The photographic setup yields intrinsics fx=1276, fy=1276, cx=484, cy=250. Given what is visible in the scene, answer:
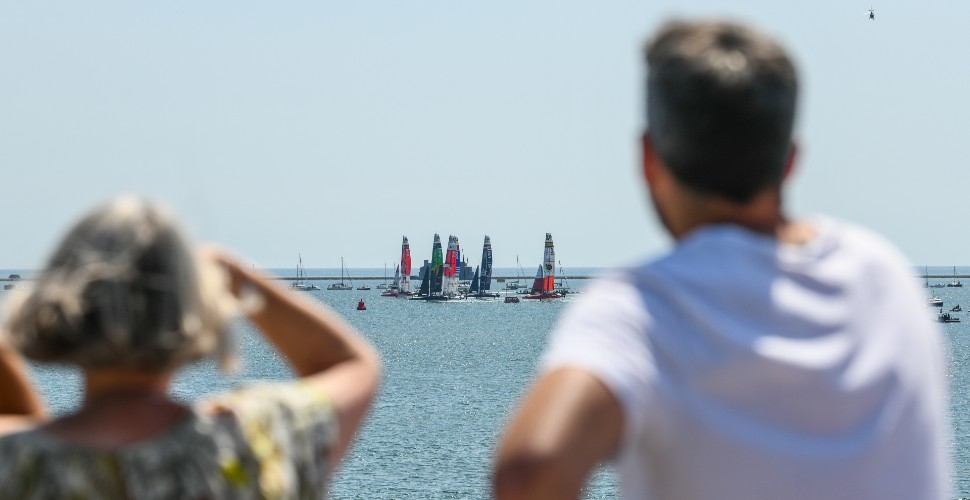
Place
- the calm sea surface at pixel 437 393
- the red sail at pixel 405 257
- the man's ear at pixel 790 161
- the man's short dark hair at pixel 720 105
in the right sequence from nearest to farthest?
1. the man's short dark hair at pixel 720 105
2. the man's ear at pixel 790 161
3. the calm sea surface at pixel 437 393
4. the red sail at pixel 405 257

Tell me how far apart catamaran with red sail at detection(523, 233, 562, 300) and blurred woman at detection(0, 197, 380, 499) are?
359ft

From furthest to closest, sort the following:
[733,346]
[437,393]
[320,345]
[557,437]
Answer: [437,393], [320,345], [733,346], [557,437]

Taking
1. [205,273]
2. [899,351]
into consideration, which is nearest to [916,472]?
[899,351]

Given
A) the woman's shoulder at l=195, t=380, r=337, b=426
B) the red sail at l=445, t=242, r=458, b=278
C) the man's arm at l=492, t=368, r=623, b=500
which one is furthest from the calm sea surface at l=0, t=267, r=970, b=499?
the red sail at l=445, t=242, r=458, b=278

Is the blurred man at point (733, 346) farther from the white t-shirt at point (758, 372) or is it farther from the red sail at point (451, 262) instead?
the red sail at point (451, 262)

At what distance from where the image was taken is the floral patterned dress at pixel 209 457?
1617 mm

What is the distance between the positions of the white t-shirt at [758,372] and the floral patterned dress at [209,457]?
539mm

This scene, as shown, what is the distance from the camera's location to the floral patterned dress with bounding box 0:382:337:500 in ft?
5.31

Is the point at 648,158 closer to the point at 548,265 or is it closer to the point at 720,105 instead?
the point at 720,105

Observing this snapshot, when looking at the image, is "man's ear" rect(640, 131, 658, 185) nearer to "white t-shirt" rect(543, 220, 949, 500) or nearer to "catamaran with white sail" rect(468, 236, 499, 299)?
"white t-shirt" rect(543, 220, 949, 500)

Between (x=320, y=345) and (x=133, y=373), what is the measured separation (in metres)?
0.37

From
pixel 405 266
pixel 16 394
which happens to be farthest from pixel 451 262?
pixel 16 394

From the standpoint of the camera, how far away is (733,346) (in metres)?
1.40

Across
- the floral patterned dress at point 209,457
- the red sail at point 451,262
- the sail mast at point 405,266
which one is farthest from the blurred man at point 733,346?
the sail mast at point 405,266
